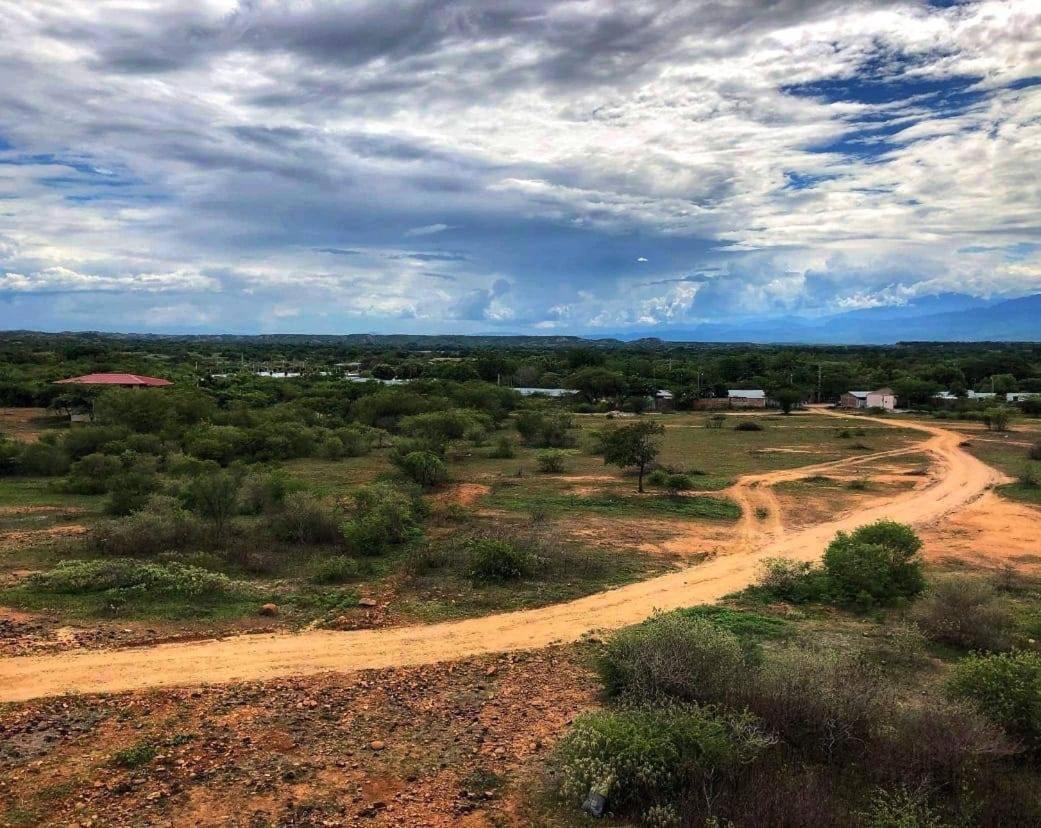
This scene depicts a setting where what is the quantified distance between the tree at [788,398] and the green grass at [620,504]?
1622 inches

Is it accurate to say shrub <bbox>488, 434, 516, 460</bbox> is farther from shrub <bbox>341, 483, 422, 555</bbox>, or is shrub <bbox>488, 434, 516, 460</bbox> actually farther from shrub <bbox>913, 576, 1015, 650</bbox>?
shrub <bbox>913, 576, 1015, 650</bbox>

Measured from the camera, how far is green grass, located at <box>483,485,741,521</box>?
69.1 feet

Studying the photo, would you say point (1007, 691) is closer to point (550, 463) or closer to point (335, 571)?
point (335, 571)

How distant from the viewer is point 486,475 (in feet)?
92.4

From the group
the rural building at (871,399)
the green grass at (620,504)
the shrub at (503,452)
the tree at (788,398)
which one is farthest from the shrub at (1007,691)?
the rural building at (871,399)

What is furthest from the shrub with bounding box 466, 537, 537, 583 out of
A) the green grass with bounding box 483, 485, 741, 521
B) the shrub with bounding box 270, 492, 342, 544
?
the green grass with bounding box 483, 485, 741, 521

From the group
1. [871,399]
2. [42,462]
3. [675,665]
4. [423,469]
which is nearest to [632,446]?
[423,469]

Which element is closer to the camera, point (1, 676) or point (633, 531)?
point (1, 676)

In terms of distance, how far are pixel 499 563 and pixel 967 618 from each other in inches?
304

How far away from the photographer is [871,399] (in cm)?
6450

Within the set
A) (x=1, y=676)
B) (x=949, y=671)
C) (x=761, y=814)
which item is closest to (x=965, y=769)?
(x=761, y=814)

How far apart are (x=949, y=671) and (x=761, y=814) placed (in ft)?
17.2

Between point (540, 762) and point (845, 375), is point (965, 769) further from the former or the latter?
point (845, 375)

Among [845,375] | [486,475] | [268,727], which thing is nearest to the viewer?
[268,727]
